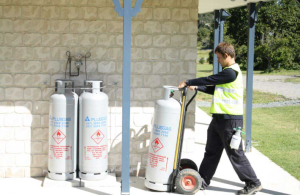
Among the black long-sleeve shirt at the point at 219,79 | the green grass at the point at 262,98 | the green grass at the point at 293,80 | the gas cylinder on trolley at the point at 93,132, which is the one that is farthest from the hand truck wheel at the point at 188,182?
the green grass at the point at 293,80

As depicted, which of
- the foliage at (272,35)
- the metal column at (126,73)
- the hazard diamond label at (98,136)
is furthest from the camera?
the foliage at (272,35)

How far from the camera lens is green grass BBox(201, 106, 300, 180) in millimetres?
7246

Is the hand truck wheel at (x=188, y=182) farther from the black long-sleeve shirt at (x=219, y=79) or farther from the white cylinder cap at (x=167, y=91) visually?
the white cylinder cap at (x=167, y=91)

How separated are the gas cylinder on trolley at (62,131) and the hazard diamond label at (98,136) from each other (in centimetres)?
28

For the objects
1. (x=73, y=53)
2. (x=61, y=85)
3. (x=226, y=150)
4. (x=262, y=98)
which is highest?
(x=73, y=53)

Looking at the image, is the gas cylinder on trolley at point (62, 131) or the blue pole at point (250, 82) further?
the blue pole at point (250, 82)

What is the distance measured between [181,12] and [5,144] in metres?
2.93

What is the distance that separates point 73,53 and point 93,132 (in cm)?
111

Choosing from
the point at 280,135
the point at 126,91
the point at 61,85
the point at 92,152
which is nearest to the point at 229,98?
the point at 126,91

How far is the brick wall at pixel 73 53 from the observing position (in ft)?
18.2

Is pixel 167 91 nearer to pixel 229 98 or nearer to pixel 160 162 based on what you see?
pixel 229 98

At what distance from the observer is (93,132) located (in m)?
5.31

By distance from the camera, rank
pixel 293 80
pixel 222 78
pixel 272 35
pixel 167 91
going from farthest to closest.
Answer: pixel 272 35, pixel 293 80, pixel 167 91, pixel 222 78

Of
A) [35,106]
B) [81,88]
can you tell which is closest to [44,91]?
[35,106]
